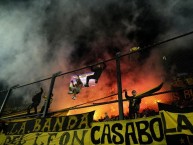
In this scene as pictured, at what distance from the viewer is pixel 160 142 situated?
382cm

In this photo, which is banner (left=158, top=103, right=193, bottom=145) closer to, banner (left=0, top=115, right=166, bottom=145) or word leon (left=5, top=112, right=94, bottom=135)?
banner (left=0, top=115, right=166, bottom=145)

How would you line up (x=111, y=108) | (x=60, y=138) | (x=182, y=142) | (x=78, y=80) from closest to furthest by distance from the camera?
1. (x=182, y=142)
2. (x=60, y=138)
3. (x=78, y=80)
4. (x=111, y=108)

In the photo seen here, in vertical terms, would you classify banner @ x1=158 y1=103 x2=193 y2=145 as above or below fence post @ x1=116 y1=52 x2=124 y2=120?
below

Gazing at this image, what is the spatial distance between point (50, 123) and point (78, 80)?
50.8ft

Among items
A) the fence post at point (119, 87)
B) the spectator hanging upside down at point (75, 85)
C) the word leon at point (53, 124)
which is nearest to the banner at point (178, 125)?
the fence post at point (119, 87)

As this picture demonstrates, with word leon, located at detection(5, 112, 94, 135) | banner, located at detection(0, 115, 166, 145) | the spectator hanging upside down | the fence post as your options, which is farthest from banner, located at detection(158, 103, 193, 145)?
the spectator hanging upside down

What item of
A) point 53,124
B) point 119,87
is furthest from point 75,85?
point 119,87

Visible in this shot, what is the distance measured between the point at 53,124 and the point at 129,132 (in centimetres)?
230

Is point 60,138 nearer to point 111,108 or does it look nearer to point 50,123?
point 50,123

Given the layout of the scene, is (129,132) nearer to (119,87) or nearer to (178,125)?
(178,125)

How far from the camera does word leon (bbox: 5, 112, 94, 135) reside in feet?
17.1

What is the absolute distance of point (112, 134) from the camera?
14.5ft

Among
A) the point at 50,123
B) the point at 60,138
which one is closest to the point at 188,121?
the point at 60,138

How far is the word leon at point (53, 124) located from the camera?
521 cm
